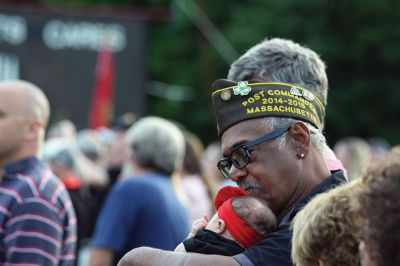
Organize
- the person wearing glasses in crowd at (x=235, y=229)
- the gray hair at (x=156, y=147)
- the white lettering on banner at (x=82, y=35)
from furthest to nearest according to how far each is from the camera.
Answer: the white lettering on banner at (x=82, y=35)
the gray hair at (x=156, y=147)
the person wearing glasses in crowd at (x=235, y=229)

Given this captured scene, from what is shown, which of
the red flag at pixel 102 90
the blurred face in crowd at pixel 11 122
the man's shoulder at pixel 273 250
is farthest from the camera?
the red flag at pixel 102 90

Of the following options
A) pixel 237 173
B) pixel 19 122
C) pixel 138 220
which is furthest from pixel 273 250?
pixel 138 220

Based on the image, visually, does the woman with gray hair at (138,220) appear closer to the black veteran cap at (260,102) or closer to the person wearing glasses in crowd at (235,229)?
the black veteran cap at (260,102)

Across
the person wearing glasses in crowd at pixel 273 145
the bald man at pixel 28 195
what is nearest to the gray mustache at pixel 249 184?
the person wearing glasses in crowd at pixel 273 145

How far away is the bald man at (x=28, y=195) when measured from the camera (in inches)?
180

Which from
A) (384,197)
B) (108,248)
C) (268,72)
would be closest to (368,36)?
(108,248)

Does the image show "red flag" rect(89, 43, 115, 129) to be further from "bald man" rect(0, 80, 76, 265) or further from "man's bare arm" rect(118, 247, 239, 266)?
"man's bare arm" rect(118, 247, 239, 266)

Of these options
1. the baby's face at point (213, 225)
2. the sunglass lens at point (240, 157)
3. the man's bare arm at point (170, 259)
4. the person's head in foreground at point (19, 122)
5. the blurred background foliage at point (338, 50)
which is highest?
the sunglass lens at point (240, 157)

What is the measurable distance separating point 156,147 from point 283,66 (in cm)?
293

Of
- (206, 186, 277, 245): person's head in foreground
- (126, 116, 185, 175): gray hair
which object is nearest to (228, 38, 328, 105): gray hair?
(206, 186, 277, 245): person's head in foreground

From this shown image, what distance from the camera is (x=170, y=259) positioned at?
2.97m

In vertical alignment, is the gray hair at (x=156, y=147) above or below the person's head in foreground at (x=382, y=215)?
below

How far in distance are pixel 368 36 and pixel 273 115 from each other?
17506 mm

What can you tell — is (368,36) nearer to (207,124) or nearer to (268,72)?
(207,124)
